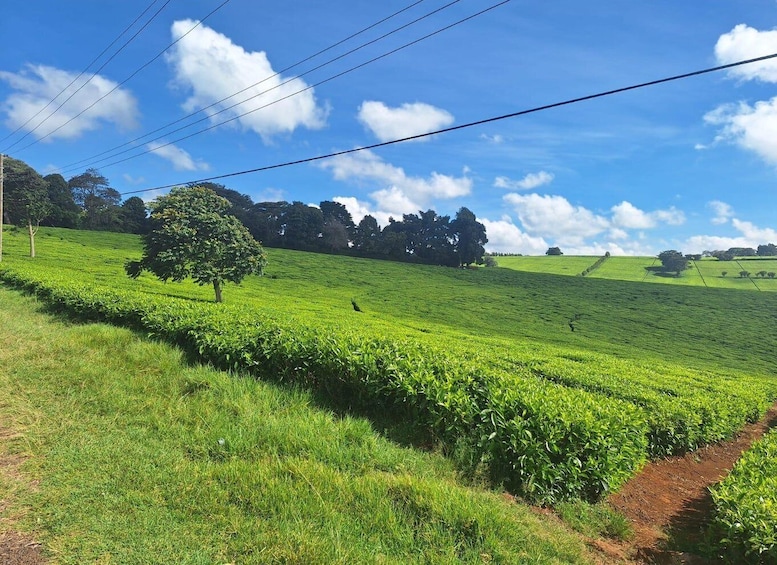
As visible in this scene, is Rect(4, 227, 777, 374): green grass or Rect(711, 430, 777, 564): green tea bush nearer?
Rect(711, 430, 777, 564): green tea bush

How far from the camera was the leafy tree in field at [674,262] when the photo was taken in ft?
268

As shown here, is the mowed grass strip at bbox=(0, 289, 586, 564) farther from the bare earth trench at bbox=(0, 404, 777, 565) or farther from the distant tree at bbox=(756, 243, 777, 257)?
the distant tree at bbox=(756, 243, 777, 257)

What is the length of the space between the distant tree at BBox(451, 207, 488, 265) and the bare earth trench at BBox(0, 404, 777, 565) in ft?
262

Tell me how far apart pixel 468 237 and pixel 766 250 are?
69.8m

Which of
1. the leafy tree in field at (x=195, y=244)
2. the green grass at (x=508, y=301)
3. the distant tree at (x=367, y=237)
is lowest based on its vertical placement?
the green grass at (x=508, y=301)

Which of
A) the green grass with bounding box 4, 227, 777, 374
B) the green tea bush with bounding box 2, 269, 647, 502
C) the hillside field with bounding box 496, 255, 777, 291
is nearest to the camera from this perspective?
the green tea bush with bounding box 2, 269, 647, 502

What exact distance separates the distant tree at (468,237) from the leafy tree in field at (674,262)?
35.4 metres

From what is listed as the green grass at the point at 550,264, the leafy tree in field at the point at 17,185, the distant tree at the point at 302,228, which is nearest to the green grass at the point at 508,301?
the leafy tree in field at the point at 17,185

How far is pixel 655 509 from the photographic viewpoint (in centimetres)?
557

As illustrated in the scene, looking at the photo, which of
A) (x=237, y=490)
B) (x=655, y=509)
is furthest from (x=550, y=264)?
(x=237, y=490)

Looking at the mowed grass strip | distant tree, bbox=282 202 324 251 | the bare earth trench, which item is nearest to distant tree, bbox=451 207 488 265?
distant tree, bbox=282 202 324 251

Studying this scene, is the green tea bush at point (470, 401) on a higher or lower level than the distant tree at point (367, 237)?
lower

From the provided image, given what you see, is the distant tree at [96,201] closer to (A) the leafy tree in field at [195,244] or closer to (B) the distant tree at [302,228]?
(B) the distant tree at [302,228]

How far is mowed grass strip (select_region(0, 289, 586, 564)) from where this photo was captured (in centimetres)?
325
